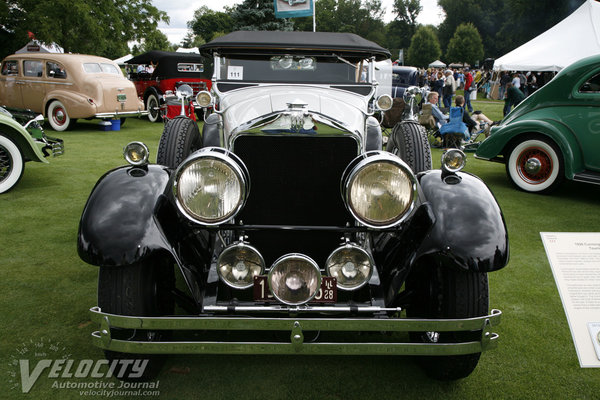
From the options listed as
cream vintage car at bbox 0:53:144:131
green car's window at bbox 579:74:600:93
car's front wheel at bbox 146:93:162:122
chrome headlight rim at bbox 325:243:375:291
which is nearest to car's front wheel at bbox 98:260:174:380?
chrome headlight rim at bbox 325:243:375:291

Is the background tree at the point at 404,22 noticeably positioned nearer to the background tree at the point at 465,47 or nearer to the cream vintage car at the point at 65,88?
the background tree at the point at 465,47

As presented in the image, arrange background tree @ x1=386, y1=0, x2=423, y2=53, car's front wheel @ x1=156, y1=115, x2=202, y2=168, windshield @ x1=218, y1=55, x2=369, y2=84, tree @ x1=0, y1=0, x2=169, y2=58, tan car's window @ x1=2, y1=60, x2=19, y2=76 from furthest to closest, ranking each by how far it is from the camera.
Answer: background tree @ x1=386, y1=0, x2=423, y2=53 → tree @ x1=0, y1=0, x2=169, y2=58 → tan car's window @ x1=2, y1=60, x2=19, y2=76 → car's front wheel @ x1=156, y1=115, x2=202, y2=168 → windshield @ x1=218, y1=55, x2=369, y2=84

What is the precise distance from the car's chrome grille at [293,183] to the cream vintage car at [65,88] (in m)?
9.69

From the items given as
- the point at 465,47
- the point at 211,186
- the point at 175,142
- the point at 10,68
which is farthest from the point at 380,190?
the point at 465,47

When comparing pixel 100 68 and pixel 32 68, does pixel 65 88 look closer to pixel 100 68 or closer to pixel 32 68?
pixel 100 68

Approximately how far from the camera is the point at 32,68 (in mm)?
11211

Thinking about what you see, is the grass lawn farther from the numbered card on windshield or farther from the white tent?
the white tent

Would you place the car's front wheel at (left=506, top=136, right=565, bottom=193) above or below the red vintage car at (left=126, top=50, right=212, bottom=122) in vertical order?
below

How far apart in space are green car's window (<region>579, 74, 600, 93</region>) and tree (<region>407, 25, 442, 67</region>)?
55270 mm

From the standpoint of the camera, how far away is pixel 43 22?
1510cm

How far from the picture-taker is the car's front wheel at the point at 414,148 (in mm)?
3443

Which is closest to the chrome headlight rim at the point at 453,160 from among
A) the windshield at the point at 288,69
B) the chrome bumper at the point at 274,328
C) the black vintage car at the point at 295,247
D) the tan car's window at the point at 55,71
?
the black vintage car at the point at 295,247

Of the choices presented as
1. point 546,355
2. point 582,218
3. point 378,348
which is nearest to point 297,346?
point 378,348

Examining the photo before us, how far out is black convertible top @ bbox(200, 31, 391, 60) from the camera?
3232mm
